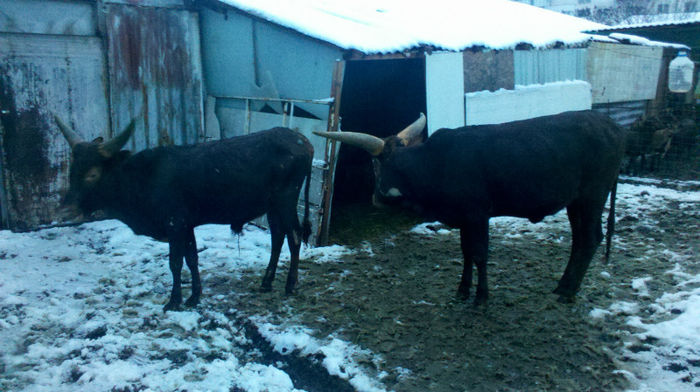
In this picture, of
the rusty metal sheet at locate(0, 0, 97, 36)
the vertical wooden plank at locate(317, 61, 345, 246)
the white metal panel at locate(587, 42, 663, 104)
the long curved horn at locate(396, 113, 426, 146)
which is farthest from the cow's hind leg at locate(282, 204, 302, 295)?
the white metal panel at locate(587, 42, 663, 104)

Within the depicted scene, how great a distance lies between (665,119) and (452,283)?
10317 millimetres

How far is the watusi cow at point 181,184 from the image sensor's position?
5.34 metres

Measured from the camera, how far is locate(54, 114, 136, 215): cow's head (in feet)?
17.2

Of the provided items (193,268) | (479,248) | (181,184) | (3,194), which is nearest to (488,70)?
(479,248)

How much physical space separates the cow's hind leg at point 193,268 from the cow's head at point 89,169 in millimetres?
988

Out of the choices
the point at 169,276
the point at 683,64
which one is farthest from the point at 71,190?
the point at 683,64

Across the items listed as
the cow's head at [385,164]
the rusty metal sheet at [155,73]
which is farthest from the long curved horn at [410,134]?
the rusty metal sheet at [155,73]

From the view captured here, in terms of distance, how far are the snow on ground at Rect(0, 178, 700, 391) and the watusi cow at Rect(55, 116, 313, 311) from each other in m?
0.59

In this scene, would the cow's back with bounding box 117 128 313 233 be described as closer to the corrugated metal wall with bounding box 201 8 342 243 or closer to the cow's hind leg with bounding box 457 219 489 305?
the corrugated metal wall with bounding box 201 8 342 243

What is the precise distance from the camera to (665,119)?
43.6ft

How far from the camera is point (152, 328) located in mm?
4996

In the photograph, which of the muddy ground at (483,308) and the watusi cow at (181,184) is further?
the watusi cow at (181,184)

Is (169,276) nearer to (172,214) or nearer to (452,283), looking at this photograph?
(172,214)

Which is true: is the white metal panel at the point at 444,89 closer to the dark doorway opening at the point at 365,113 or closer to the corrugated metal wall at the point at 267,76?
the dark doorway opening at the point at 365,113
